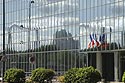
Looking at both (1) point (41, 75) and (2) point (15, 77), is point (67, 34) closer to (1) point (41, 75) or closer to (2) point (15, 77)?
(2) point (15, 77)

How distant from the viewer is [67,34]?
60.2m

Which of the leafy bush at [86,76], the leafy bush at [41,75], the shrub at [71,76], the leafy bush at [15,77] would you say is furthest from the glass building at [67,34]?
the leafy bush at [86,76]

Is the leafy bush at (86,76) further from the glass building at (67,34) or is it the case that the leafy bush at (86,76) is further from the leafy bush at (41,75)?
the glass building at (67,34)

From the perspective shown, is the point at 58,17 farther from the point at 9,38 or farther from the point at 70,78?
the point at 70,78

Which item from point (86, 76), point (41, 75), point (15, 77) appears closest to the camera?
point (86, 76)

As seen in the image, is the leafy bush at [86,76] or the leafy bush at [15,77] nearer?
the leafy bush at [86,76]

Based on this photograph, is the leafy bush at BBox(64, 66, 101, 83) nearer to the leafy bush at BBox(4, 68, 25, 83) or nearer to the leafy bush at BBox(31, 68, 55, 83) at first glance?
the leafy bush at BBox(31, 68, 55, 83)

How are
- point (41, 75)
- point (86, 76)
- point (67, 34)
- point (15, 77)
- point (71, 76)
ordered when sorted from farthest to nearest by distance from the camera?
1. point (67, 34)
2. point (15, 77)
3. point (41, 75)
4. point (71, 76)
5. point (86, 76)

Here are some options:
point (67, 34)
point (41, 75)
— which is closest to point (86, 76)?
point (41, 75)

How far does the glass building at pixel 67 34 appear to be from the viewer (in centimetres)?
5300

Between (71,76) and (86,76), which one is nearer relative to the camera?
(86,76)

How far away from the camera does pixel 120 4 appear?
5162cm

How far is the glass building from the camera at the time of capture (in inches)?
2087

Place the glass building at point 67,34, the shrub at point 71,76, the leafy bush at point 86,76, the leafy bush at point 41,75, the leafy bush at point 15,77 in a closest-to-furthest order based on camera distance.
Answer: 1. the leafy bush at point 86,76
2. the shrub at point 71,76
3. the leafy bush at point 41,75
4. the leafy bush at point 15,77
5. the glass building at point 67,34
